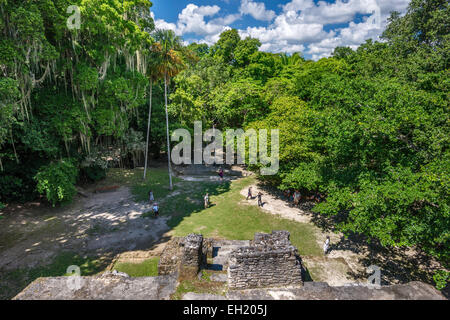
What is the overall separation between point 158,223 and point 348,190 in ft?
32.1

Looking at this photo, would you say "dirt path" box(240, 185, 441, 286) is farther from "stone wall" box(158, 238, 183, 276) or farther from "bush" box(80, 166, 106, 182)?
"bush" box(80, 166, 106, 182)

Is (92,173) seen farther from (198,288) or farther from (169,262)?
(198,288)

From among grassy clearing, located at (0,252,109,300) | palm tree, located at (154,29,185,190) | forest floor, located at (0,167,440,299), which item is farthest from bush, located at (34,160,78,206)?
palm tree, located at (154,29,185,190)

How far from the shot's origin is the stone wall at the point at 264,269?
650 cm

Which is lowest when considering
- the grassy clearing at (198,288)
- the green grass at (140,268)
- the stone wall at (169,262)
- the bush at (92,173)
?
the green grass at (140,268)

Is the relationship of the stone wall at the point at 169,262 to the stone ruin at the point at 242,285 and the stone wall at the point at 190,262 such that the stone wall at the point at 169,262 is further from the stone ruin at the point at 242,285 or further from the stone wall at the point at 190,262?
the stone wall at the point at 190,262

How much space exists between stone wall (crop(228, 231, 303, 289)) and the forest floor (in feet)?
9.71

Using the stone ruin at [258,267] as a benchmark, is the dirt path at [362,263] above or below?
below

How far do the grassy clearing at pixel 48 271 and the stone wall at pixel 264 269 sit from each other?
19.3 ft

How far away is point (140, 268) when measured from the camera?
9.12 metres

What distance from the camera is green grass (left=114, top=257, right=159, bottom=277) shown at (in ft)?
28.8

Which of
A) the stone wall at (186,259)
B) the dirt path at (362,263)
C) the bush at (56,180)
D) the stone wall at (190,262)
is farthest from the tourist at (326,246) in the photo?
the bush at (56,180)

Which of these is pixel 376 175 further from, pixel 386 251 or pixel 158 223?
pixel 158 223

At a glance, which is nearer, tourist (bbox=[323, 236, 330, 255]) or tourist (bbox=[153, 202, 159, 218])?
tourist (bbox=[323, 236, 330, 255])
